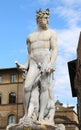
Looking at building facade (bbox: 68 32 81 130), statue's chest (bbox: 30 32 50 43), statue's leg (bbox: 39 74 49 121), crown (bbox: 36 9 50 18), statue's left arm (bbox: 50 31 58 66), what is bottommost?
statue's leg (bbox: 39 74 49 121)

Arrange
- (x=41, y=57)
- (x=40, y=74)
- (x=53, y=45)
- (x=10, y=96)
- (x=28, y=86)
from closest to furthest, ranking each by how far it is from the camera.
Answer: (x=28, y=86)
(x=40, y=74)
(x=41, y=57)
(x=53, y=45)
(x=10, y=96)

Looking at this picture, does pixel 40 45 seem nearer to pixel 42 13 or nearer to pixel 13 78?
pixel 42 13

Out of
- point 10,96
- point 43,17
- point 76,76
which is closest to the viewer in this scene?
point 43,17

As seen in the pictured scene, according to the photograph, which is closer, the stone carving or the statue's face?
the stone carving

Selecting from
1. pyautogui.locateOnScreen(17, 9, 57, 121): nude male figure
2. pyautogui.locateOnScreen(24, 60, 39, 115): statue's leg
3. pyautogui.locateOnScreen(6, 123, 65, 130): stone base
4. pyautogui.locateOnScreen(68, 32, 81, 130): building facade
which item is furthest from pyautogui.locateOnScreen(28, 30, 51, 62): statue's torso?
pyautogui.locateOnScreen(68, 32, 81, 130): building facade

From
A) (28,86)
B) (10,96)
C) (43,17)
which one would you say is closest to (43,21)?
(43,17)

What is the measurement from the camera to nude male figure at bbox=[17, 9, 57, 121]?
487 inches

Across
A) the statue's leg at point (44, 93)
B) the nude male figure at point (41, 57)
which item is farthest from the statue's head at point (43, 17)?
the statue's leg at point (44, 93)

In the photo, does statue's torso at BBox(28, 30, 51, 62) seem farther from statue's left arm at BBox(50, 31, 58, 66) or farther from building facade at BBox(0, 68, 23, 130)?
Result: building facade at BBox(0, 68, 23, 130)

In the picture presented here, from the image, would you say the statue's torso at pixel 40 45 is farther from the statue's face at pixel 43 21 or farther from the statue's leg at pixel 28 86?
the statue's leg at pixel 28 86

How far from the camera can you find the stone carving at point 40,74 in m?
12.2

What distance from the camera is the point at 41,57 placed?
12.8m

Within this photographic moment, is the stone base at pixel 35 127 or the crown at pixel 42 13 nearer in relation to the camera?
the stone base at pixel 35 127

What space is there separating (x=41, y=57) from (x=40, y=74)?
0.57 metres
